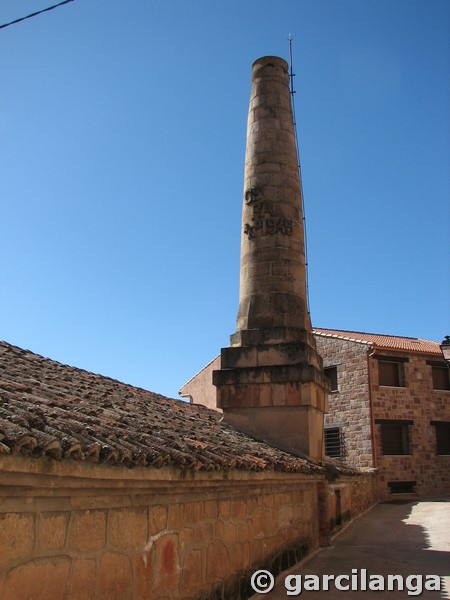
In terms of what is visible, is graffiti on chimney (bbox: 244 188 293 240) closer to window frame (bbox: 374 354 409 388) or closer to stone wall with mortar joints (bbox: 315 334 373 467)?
stone wall with mortar joints (bbox: 315 334 373 467)

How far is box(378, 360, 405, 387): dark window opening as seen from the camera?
77.3 ft

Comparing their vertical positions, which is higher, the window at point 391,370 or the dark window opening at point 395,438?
A: the window at point 391,370

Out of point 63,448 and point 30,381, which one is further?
point 30,381

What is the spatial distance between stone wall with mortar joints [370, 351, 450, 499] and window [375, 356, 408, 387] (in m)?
0.17

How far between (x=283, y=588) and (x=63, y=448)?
4.75 m

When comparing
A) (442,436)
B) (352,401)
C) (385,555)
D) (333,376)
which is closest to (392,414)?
(352,401)

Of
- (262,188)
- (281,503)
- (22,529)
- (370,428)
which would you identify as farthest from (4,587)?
(370,428)

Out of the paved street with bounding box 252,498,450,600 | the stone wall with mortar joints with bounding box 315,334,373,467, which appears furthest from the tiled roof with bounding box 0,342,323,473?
the stone wall with mortar joints with bounding box 315,334,373,467

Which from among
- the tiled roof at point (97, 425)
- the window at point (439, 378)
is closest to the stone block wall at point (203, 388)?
the window at point (439, 378)

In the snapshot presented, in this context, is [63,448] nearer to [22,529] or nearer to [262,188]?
[22,529]

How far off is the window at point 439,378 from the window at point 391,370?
5.02 feet

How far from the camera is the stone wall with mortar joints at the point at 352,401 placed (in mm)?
22578

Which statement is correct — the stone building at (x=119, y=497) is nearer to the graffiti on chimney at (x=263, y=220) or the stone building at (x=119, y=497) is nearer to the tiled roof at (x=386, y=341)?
the graffiti on chimney at (x=263, y=220)

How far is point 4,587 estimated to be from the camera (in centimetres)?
316
